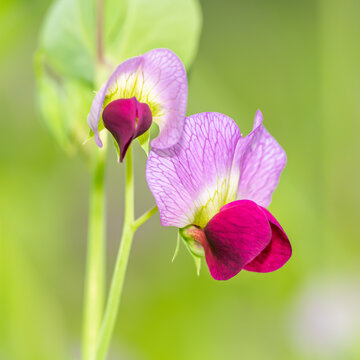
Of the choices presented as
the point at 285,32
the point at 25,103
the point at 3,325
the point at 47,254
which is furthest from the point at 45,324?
the point at 285,32

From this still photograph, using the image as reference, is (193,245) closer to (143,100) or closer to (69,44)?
(143,100)

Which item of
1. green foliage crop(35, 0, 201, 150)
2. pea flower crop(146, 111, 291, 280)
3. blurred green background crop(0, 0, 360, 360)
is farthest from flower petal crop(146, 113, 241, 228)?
blurred green background crop(0, 0, 360, 360)

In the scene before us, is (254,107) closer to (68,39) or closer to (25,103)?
(25,103)

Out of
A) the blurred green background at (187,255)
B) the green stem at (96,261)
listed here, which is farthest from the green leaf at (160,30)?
the blurred green background at (187,255)

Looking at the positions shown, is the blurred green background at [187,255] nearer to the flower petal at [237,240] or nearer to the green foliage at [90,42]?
the green foliage at [90,42]

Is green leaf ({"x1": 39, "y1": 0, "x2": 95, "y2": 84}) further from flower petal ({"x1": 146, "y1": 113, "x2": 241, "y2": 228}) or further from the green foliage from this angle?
flower petal ({"x1": 146, "y1": 113, "x2": 241, "y2": 228})

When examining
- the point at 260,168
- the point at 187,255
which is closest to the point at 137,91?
the point at 260,168
